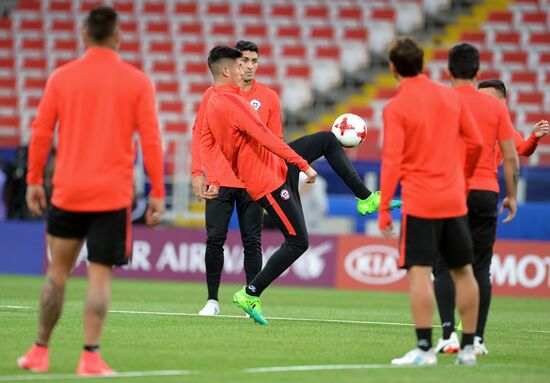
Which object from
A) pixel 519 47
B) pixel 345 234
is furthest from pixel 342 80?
pixel 345 234

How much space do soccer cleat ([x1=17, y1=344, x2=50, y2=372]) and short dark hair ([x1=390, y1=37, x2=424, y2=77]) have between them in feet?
9.73

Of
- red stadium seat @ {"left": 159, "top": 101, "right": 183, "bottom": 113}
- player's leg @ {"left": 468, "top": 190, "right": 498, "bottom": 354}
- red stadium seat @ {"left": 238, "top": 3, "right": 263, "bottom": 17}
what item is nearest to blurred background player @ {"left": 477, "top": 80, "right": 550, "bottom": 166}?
player's leg @ {"left": 468, "top": 190, "right": 498, "bottom": 354}

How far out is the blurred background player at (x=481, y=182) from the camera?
8484 mm

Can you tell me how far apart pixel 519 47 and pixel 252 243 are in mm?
17760

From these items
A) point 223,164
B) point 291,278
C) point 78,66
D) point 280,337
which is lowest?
point 291,278

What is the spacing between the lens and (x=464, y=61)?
841cm

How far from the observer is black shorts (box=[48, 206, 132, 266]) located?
7.14 meters

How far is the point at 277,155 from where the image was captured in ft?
32.7

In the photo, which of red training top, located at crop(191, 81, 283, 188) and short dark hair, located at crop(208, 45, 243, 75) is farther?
red training top, located at crop(191, 81, 283, 188)

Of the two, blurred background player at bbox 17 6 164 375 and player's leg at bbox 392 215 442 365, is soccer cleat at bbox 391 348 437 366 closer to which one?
player's leg at bbox 392 215 442 365

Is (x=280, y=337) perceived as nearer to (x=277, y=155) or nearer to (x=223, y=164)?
(x=277, y=155)

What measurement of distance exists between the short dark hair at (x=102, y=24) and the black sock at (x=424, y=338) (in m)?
2.79

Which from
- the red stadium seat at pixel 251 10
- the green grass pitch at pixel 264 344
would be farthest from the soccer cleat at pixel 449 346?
the red stadium seat at pixel 251 10

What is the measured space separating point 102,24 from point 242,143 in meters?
3.22
